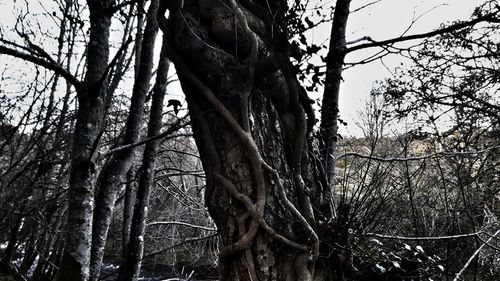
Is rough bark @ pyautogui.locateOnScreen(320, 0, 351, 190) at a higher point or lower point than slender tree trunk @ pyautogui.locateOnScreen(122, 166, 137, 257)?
higher

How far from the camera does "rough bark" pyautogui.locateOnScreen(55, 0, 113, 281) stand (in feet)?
7.98

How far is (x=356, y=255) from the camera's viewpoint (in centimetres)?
264

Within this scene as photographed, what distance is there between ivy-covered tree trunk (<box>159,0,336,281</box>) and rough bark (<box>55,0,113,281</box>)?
2.21 feet

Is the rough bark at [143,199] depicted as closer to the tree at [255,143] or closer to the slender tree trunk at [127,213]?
the slender tree trunk at [127,213]

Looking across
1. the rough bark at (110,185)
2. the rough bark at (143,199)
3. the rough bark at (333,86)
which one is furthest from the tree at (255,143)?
the rough bark at (143,199)

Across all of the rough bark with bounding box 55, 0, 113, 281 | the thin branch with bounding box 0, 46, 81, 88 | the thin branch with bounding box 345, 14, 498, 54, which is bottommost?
the rough bark with bounding box 55, 0, 113, 281

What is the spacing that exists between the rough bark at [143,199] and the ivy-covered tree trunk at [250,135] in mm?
2127

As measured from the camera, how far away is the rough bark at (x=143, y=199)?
14.1ft

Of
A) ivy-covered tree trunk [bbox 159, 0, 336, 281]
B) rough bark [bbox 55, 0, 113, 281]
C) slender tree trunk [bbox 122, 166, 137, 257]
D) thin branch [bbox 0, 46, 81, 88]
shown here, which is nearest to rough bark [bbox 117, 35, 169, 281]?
slender tree trunk [bbox 122, 166, 137, 257]

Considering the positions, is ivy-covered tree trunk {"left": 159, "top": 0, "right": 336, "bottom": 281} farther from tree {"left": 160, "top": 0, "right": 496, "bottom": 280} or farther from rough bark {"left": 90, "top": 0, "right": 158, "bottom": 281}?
rough bark {"left": 90, "top": 0, "right": 158, "bottom": 281}

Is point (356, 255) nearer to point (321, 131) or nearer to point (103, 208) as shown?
point (321, 131)

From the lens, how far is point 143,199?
4.60 metres

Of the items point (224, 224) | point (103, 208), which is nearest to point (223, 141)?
point (224, 224)

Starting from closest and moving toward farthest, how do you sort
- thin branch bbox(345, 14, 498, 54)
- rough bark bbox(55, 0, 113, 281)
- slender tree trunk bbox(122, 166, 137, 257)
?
rough bark bbox(55, 0, 113, 281) < thin branch bbox(345, 14, 498, 54) < slender tree trunk bbox(122, 166, 137, 257)
